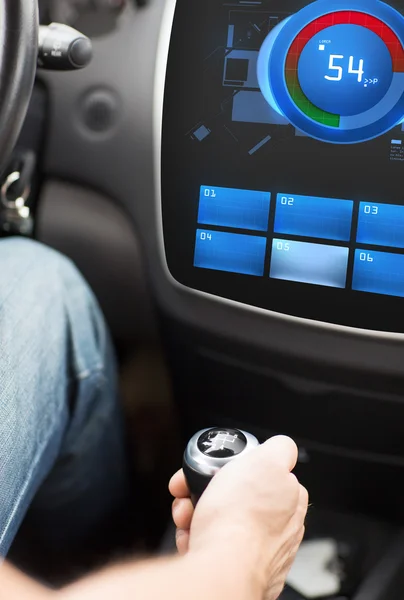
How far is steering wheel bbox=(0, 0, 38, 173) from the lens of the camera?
549 millimetres

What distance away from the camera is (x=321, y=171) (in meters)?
0.67

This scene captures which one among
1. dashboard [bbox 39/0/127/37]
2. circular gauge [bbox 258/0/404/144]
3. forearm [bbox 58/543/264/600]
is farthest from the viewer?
dashboard [bbox 39/0/127/37]

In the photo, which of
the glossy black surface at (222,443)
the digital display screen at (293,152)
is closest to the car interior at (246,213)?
the digital display screen at (293,152)

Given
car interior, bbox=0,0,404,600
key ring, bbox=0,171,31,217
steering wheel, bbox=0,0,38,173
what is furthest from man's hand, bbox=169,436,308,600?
key ring, bbox=0,171,31,217

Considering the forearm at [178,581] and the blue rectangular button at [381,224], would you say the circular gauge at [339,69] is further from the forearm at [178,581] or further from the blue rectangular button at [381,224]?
the forearm at [178,581]

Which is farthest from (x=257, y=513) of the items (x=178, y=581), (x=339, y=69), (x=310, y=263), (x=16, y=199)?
(x=16, y=199)

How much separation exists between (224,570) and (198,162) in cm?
43

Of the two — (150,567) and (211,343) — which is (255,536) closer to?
(150,567)

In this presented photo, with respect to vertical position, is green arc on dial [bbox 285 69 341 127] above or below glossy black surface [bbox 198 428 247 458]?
above

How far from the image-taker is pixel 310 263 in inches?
27.0

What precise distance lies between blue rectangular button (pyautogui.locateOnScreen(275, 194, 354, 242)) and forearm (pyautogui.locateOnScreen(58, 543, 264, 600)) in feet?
1.17

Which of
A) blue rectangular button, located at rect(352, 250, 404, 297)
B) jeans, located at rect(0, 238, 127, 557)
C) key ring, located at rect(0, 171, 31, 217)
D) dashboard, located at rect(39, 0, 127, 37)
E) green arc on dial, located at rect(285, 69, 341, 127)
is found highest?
dashboard, located at rect(39, 0, 127, 37)

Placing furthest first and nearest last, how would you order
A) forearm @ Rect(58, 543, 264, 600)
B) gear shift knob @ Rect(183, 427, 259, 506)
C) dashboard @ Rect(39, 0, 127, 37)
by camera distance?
dashboard @ Rect(39, 0, 127, 37) → gear shift knob @ Rect(183, 427, 259, 506) → forearm @ Rect(58, 543, 264, 600)

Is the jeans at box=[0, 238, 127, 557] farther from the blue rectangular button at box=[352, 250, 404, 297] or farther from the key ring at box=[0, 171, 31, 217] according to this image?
the blue rectangular button at box=[352, 250, 404, 297]
